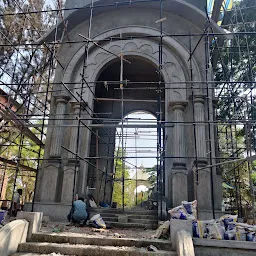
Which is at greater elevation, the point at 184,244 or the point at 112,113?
the point at 112,113

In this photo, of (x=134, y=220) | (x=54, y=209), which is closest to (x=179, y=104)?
(x=134, y=220)

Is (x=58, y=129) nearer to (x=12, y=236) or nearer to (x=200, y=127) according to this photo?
(x=200, y=127)

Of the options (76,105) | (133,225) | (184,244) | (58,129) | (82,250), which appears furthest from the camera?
(76,105)

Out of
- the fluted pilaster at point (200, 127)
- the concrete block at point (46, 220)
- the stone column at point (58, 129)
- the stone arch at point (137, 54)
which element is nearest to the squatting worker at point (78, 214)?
the concrete block at point (46, 220)

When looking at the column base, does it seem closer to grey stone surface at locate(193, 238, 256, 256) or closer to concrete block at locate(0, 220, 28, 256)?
concrete block at locate(0, 220, 28, 256)

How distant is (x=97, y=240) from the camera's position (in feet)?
21.1

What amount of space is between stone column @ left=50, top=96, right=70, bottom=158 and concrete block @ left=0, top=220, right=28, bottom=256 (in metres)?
5.57

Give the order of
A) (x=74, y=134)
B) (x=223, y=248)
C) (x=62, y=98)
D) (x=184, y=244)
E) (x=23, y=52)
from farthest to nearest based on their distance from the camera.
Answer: (x=23, y=52) → (x=62, y=98) → (x=74, y=134) → (x=223, y=248) → (x=184, y=244)

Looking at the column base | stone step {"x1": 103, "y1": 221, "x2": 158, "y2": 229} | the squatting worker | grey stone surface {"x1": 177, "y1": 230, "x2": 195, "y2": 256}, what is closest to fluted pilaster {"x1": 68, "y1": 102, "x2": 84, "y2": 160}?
the column base

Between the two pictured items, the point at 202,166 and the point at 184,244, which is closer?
the point at 184,244

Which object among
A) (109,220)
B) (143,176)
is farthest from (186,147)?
(143,176)

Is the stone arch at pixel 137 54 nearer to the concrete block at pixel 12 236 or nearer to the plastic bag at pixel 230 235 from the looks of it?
the concrete block at pixel 12 236

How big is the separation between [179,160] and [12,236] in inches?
286

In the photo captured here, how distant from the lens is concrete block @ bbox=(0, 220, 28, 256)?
5723 millimetres
